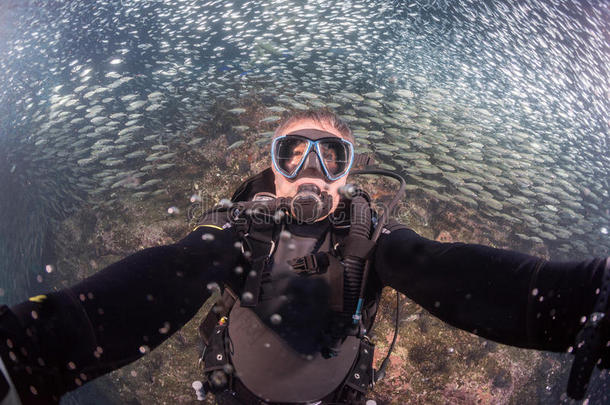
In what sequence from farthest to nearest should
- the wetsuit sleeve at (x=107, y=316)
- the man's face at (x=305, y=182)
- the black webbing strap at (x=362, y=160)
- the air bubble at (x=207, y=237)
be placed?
the black webbing strap at (x=362, y=160) → the man's face at (x=305, y=182) → the air bubble at (x=207, y=237) → the wetsuit sleeve at (x=107, y=316)

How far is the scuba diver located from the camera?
874 mm

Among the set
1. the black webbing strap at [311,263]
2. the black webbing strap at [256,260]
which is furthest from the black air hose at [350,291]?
the black webbing strap at [256,260]

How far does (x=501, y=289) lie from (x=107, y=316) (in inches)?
56.4

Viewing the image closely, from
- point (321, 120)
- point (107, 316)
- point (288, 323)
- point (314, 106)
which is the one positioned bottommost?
point (314, 106)

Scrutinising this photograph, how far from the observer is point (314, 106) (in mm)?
6422

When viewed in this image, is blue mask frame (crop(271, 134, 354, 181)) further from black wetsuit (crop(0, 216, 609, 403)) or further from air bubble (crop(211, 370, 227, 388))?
air bubble (crop(211, 370, 227, 388))

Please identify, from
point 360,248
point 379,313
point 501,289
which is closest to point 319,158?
point 360,248

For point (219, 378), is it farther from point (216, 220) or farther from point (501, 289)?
point (501, 289)

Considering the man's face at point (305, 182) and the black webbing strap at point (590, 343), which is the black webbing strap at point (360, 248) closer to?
the man's face at point (305, 182)

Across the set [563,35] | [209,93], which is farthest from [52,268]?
[563,35]

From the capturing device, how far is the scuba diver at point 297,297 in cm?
87

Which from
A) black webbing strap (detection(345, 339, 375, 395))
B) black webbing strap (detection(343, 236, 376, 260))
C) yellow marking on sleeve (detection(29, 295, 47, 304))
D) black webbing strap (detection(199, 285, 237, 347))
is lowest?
black webbing strap (detection(345, 339, 375, 395))

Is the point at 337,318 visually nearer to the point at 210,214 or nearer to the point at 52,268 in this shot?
the point at 210,214

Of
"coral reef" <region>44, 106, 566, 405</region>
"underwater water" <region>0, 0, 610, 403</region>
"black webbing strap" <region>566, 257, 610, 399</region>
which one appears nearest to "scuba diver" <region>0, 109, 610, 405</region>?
"black webbing strap" <region>566, 257, 610, 399</region>
